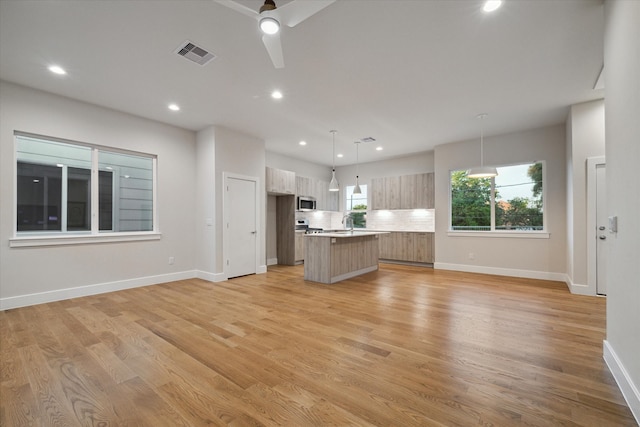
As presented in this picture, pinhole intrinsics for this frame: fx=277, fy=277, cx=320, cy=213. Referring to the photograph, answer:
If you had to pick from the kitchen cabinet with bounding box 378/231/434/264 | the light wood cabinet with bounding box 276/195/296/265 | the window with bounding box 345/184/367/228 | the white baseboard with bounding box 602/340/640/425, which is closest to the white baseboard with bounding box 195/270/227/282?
the light wood cabinet with bounding box 276/195/296/265

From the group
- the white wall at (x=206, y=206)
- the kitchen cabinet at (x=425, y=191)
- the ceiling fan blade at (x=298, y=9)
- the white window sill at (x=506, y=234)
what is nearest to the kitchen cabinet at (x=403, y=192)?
the kitchen cabinet at (x=425, y=191)

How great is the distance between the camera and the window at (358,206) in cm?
891

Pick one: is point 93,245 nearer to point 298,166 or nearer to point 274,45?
point 274,45

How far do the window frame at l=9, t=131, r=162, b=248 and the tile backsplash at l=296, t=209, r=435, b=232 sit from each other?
374 cm

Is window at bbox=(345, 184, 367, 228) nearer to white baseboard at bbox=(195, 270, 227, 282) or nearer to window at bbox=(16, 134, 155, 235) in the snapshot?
white baseboard at bbox=(195, 270, 227, 282)

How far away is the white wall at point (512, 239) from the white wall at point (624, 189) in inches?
153

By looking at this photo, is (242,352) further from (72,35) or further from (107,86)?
(107,86)

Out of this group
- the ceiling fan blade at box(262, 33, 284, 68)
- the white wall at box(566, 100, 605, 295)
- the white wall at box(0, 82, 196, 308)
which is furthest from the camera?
the white wall at box(566, 100, 605, 295)

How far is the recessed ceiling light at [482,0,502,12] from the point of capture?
7.62ft

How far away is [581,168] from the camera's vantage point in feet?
14.6

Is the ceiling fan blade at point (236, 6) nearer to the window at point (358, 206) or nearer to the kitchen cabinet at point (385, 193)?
the kitchen cabinet at point (385, 193)

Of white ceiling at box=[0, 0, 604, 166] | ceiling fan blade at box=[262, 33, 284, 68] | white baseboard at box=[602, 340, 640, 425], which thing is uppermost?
white ceiling at box=[0, 0, 604, 166]

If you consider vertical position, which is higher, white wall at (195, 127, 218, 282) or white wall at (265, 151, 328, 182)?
white wall at (265, 151, 328, 182)

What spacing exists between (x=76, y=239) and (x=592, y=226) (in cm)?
807
